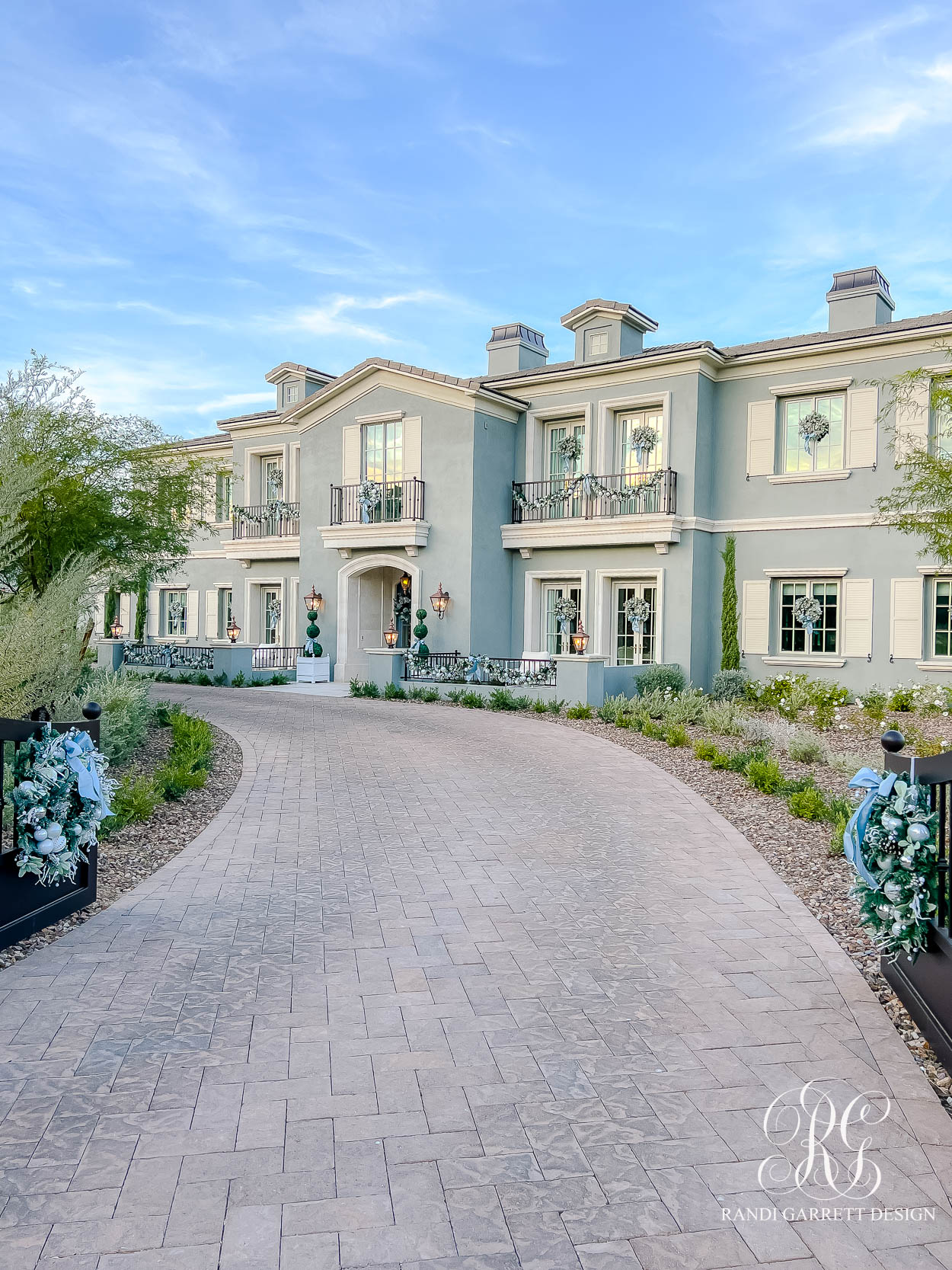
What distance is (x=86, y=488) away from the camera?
12.6 metres

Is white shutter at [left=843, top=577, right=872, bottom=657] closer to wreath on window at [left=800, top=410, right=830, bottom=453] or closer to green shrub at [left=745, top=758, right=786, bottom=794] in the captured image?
wreath on window at [left=800, top=410, right=830, bottom=453]

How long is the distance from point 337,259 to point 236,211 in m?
3.30

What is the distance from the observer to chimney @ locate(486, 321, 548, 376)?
21.9 meters

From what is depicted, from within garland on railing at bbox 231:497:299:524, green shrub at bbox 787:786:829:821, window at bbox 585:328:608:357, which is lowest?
green shrub at bbox 787:786:829:821

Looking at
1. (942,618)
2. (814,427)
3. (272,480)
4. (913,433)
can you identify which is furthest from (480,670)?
(272,480)

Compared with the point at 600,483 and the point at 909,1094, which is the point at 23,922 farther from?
the point at 600,483

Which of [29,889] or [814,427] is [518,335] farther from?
[29,889]

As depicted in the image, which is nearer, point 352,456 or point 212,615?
point 352,456

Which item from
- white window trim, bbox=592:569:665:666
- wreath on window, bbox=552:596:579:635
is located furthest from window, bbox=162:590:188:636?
white window trim, bbox=592:569:665:666

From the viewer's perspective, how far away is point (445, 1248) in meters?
2.36

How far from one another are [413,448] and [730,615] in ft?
25.9

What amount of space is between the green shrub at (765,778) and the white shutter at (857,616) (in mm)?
8899

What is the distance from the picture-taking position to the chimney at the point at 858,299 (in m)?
17.8

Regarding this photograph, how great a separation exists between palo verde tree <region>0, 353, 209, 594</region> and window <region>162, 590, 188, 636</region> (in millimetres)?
12932
